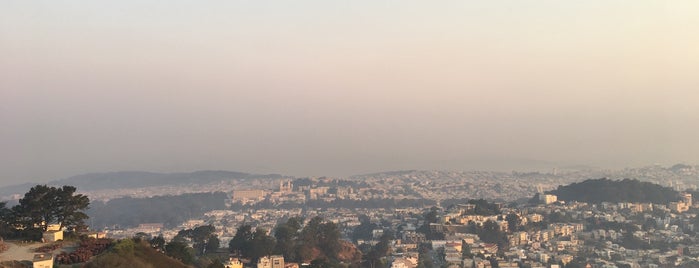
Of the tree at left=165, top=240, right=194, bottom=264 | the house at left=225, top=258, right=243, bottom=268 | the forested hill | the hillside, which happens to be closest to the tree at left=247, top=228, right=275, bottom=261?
the house at left=225, top=258, right=243, bottom=268

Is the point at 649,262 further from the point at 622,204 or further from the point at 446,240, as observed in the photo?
the point at 622,204

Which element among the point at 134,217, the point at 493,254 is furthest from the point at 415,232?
the point at 134,217

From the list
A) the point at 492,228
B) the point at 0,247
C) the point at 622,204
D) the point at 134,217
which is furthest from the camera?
the point at 134,217

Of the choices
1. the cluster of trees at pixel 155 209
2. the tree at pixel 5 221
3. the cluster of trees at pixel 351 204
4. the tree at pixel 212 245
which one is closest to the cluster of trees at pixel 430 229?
the tree at pixel 212 245

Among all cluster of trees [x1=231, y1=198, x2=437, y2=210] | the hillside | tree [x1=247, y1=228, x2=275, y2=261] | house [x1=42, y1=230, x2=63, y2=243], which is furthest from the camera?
cluster of trees [x1=231, y1=198, x2=437, y2=210]

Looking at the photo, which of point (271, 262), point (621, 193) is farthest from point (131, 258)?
point (621, 193)

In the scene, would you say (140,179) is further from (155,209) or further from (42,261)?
(42,261)

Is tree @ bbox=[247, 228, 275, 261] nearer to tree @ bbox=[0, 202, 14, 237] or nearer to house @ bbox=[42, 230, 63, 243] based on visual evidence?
tree @ bbox=[0, 202, 14, 237]
